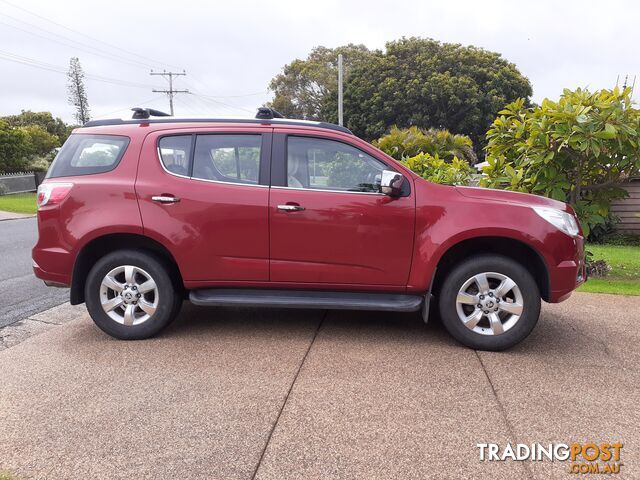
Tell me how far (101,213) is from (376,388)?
271cm

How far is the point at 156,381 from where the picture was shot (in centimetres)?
362

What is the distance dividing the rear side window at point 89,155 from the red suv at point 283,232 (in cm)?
1

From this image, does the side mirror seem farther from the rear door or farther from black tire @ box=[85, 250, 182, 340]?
black tire @ box=[85, 250, 182, 340]

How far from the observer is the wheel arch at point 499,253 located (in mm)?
4285

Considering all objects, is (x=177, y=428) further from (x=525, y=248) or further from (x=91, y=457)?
(x=525, y=248)

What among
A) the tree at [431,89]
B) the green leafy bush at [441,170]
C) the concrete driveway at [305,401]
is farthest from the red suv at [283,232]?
the tree at [431,89]

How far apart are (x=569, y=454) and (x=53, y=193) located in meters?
4.29

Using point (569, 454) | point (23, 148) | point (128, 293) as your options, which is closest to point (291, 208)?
point (128, 293)

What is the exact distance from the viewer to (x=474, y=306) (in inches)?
165

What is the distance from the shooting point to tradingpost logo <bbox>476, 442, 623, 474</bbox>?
264 cm

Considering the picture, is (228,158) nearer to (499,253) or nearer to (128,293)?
(128,293)

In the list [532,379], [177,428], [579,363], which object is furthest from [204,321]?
[579,363]

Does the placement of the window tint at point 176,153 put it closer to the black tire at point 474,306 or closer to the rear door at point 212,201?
the rear door at point 212,201

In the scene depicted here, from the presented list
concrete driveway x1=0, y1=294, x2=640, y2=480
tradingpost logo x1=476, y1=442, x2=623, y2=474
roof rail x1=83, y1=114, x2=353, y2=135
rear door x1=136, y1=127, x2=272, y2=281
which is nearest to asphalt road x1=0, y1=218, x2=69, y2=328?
concrete driveway x1=0, y1=294, x2=640, y2=480
